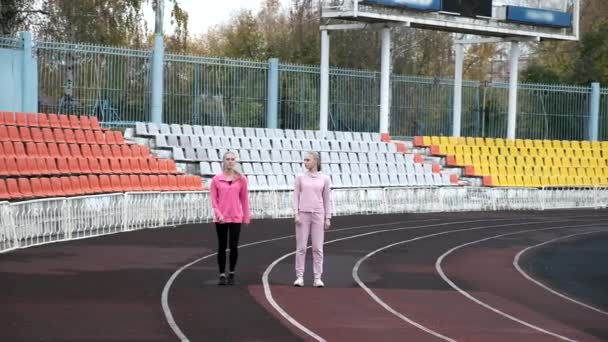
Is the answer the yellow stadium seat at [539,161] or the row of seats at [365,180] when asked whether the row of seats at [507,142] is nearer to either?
the yellow stadium seat at [539,161]

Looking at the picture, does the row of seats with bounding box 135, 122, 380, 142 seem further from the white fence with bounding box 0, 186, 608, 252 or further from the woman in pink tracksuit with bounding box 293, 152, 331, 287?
the woman in pink tracksuit with bounding box 293, 152, 331, 287

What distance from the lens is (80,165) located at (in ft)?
95.1

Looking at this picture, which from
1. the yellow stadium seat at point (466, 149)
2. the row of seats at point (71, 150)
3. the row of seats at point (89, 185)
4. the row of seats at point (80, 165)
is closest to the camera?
the row of seats at point (89, 185)

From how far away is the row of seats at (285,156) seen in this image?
112ft

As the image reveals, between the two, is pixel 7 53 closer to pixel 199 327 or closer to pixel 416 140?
pixel 416 140

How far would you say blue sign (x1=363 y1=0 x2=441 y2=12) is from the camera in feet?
130

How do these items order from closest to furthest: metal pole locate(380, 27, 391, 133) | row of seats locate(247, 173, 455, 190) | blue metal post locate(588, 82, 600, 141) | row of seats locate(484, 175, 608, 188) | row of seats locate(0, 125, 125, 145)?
1. row of seats locate(0, 125, 125, 145)
2. row of seats locate(247, 173, 455, 190)
3. metal pole locate(380, 27, 391, 133)
4. row of seats locate(484, 175, 608, 188)
5. blue metal post locate(588, 82, 600, 141)

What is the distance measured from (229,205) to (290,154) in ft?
65.0

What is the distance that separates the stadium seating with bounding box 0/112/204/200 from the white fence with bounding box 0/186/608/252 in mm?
1289

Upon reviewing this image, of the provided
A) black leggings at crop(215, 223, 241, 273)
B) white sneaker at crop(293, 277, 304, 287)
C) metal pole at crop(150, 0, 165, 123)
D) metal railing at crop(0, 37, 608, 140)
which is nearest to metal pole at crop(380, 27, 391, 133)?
metal railing at crop(0, 37, 608, 140)

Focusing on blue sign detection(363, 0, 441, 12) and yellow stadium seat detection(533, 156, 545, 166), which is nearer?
blue sign detection(363, 0, 441, 12)

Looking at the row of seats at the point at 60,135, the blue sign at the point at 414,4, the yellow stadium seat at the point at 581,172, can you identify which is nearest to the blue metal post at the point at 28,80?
the row of seats at the point at 60,135

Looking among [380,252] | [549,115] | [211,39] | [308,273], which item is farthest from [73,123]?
[211,39]

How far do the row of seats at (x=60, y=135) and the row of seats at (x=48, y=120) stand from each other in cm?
16
